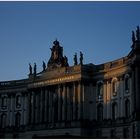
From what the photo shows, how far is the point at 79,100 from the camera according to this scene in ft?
253

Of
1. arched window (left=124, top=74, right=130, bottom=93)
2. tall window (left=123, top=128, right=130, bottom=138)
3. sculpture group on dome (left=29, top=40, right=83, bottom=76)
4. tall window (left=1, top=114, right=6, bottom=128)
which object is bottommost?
tall window (left=123, top=128, right=130, bottom=138)

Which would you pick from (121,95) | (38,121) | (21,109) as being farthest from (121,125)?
(21,109)

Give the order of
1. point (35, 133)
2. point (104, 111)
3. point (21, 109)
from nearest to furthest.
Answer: point (104, 111) < point (35, 133) < point (21, 109)

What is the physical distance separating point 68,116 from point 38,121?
8182mm

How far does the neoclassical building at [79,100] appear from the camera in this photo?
69250mm

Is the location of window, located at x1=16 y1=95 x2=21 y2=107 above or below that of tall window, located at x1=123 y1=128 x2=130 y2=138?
above

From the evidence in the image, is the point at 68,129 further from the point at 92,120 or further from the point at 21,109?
the point at 21,109

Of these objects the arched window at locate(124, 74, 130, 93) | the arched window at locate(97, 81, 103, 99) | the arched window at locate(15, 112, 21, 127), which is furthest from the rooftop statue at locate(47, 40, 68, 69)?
the arched window at locate(124, 74, 130, 93)

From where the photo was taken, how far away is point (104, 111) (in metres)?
76.0

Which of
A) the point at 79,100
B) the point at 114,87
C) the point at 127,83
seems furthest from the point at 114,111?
the point at 79,100

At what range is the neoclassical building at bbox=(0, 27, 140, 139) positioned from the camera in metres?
69.2

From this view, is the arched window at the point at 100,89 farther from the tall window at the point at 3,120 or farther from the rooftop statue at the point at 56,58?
the tall window at the point at 3,120

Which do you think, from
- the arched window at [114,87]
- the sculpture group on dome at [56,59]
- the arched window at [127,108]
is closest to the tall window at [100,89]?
the arched window at [114,87]

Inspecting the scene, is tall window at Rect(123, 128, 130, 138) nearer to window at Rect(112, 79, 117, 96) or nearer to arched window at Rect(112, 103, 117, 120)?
arched window at Rect(112, 103, 117, 120)
